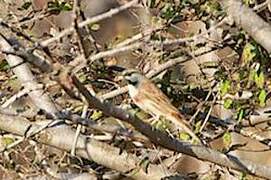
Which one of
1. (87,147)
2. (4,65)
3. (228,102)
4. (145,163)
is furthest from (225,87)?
(4,65)

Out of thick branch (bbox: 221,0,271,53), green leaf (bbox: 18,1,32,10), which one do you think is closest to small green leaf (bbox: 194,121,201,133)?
thick branch (bbox: 221,0,271,53)

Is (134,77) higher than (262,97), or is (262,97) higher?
(134,77)

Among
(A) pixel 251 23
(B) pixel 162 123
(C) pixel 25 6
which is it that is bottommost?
(B) pixel 162 123

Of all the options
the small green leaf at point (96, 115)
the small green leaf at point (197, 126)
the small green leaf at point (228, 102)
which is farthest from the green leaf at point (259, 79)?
the small green leaf at point (96, 115)

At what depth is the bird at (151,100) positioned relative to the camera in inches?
99.1

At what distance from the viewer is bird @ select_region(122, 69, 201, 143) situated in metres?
2.52

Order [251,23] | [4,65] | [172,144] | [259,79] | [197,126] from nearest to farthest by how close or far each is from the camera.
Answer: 1. [172,144]
2. [251,23]
3. [259,79]
4. [197,126]
5. [4,65]

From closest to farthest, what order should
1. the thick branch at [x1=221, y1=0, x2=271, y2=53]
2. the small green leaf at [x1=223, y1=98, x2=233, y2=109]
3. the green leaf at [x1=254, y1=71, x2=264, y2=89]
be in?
the thick branch at [x1=221, y1=0, x2=271, y2=53] < the green leaf at [x1=254, y1=71, x2=264, y2=89] < the small green leaf at [x1=223, y1=98, x2=233, y2=109]

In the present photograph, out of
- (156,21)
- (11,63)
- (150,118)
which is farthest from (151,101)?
(11,63)

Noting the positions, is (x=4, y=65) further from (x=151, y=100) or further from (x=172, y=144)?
(x=172, y=144)

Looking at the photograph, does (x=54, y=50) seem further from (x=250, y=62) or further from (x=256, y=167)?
(x=256, y=167)

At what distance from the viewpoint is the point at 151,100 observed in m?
2.52

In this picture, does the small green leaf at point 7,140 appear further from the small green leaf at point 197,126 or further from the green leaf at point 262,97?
the green leaf at point 262,97

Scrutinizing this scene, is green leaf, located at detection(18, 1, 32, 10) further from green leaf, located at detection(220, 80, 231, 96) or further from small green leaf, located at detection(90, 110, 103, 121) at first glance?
green leaf, located at detection(220, 80, 231, 96)
